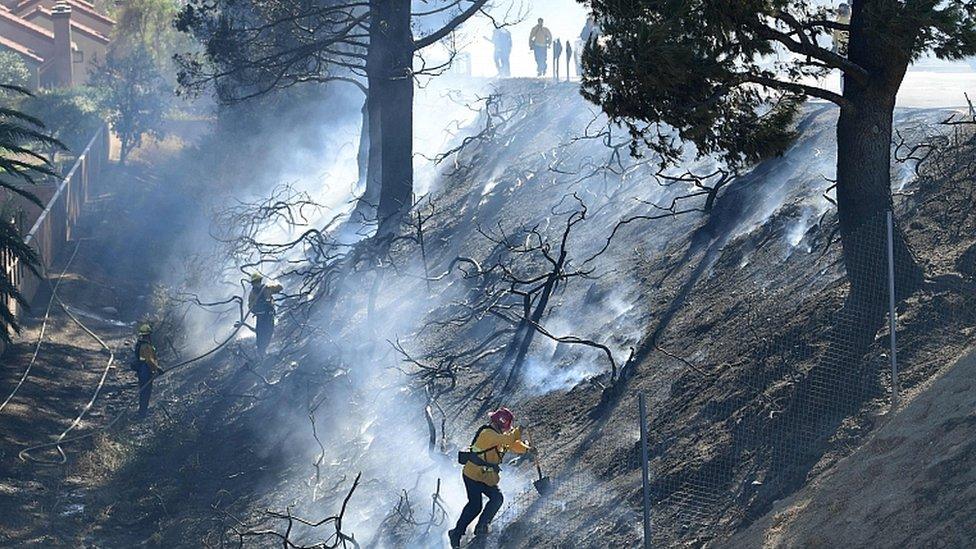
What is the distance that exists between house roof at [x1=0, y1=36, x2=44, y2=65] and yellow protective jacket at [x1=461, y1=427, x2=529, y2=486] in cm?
4574

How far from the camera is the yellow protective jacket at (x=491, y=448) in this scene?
38.8 ft

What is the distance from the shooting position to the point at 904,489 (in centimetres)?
880

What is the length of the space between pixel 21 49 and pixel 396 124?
109ft

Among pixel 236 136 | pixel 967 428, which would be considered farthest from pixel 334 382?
pixel 236 136

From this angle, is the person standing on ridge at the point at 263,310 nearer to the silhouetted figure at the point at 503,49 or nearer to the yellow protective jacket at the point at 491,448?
the yellow protective jacket at the point at 491,448

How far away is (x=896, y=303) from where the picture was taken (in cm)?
1110

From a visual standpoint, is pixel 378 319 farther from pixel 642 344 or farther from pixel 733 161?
pixel 733 161

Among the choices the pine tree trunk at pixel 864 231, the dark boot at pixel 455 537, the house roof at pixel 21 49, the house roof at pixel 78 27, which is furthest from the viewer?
the house roof at pixel 78 27

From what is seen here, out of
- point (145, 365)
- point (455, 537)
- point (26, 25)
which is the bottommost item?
point (455, 537)

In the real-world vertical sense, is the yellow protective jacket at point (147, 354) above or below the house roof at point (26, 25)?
below

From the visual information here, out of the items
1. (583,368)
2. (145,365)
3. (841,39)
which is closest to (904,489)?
(583,368)

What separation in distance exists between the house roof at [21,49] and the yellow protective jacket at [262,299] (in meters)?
34.8

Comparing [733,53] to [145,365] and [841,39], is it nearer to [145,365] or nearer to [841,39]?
[841,39]

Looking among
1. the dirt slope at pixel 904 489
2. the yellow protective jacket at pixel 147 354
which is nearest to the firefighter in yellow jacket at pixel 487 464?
the dirt slope at pixel 904 489
